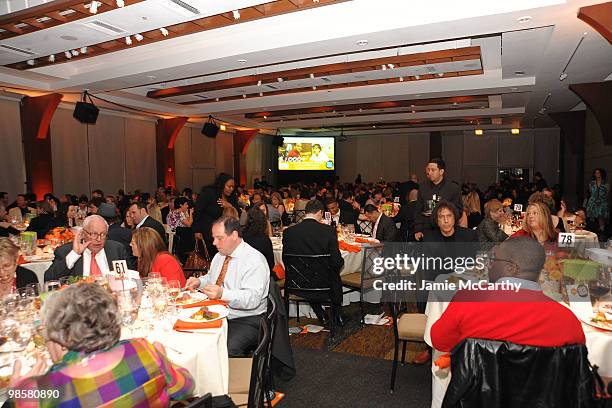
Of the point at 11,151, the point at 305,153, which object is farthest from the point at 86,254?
the point at 305,153

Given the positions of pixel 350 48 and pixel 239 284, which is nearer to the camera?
pixel 239 284

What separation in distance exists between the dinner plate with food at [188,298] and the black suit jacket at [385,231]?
3420 millimetres

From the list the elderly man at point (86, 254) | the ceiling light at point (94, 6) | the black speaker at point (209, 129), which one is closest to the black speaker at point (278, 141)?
the black speaker at point (209, 129)

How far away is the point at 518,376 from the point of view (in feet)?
6.97

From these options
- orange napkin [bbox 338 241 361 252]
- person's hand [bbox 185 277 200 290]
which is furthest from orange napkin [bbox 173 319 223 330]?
orange napkin [bbox 338 241 361 252]

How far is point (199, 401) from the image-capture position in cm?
175

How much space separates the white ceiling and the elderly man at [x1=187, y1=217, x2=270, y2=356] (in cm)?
270

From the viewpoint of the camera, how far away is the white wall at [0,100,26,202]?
10.1 metres

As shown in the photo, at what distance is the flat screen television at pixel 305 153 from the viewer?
20281 millimetres

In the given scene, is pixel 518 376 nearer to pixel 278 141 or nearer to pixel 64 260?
pixel 64 260

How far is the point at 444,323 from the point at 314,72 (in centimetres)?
633

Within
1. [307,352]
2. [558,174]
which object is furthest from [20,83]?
[558,174]

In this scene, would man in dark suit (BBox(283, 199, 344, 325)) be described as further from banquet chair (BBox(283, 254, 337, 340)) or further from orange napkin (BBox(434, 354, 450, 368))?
orange napkin (BBox(434, 354, 450, 368))

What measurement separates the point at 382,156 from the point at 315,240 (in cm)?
1716
